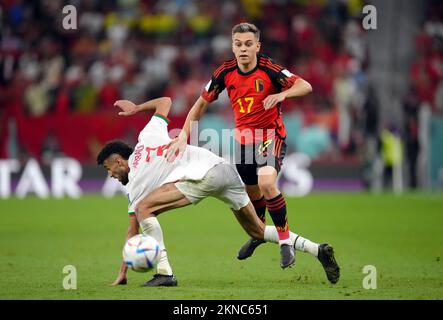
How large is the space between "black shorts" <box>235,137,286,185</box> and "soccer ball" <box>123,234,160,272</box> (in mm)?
1655

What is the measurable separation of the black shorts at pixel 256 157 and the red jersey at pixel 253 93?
0.23ft

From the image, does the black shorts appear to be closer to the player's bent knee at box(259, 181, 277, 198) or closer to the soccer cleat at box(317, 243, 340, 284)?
the player's bent knee at box(259, 181, 277, 198)

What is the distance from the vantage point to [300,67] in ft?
76.6

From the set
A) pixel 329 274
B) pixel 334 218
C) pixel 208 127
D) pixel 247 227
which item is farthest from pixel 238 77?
pixel 208 127

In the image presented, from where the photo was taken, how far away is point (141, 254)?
25.6ft

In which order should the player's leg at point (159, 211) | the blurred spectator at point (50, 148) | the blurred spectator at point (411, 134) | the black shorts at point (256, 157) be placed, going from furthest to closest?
1. the blurred spectator at point (50, 148)
2. the blurred spectator at point (411, 134)
3. the black shorts at point (256, 157)
4. the player's leg at point (159, 211)

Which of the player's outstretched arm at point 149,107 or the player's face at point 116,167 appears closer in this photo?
the player's face at point 116,167

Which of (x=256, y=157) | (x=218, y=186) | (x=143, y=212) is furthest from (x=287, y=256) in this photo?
(x=143, y=212)

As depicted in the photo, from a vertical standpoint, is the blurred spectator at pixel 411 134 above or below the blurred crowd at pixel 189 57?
below

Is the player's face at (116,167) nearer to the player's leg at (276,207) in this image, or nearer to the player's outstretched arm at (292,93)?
the player's leg at (276,207)

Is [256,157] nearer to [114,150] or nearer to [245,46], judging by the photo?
[245,46]

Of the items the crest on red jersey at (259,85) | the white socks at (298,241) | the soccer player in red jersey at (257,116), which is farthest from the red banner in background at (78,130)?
the white socks at (298,241)

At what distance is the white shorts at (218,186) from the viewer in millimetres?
8328

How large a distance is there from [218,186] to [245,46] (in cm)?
147
